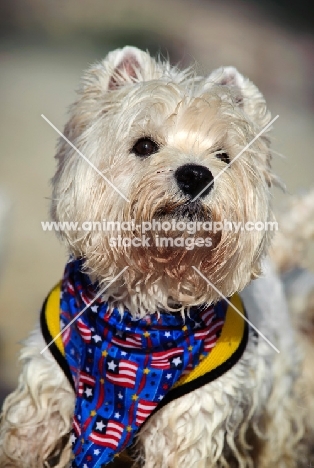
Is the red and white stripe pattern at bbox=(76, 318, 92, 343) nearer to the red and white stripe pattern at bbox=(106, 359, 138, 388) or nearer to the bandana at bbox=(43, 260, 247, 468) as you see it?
the bandana at bbox=(43, 260, 247, 468)

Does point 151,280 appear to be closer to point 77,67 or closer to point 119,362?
point 119,362

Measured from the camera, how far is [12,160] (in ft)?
17.7

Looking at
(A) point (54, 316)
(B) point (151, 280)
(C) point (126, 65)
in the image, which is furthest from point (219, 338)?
(C) point (126, 65)

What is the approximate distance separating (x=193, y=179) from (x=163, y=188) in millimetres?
87

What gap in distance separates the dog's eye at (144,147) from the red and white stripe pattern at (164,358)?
0.61 metres

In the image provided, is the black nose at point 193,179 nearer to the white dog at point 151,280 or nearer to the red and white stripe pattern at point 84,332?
the white dog at point 151,280

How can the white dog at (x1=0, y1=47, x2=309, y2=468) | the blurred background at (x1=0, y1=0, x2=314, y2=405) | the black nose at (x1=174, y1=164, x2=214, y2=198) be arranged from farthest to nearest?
the blurred background at (x1=0, y1=0, x2=314, y2=405) < the white dog at (x1=0, y1=47, x2=309, y2=468) < the black nose at (x1=174, y1=164, x2=214, y2=198)

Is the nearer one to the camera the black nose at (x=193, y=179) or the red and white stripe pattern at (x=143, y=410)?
the black nose at (x=193, y=179)

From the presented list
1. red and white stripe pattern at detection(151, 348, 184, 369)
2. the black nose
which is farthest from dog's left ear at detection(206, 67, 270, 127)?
red and white stripe pattern at detection(151, 348, 184, 369)

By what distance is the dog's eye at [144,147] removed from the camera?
7.40ft

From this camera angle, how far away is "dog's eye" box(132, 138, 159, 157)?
2.26 metres

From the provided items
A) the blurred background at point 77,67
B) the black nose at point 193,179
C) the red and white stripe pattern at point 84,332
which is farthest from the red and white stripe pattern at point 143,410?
the blurred background at point 77,67

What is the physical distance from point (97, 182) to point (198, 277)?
417 mm

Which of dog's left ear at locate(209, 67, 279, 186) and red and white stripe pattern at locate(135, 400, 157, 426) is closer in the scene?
red and white stripe pattern at locate(135, 400, 157, 426)
